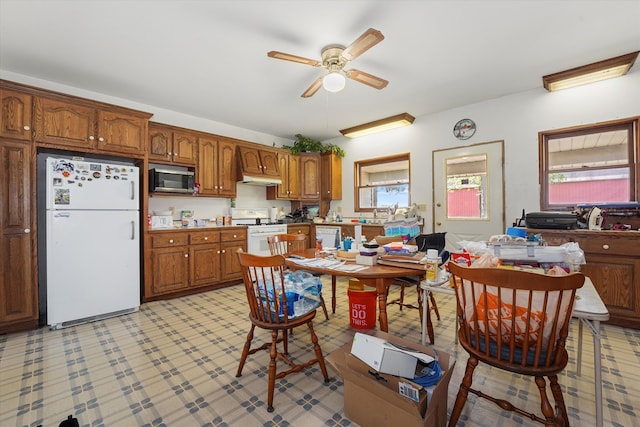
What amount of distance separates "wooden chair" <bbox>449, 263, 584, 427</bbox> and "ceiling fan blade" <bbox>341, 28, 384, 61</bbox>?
1.67m

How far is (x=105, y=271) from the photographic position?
9.60 ft

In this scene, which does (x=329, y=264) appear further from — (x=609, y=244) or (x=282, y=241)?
(x=609, y=244)

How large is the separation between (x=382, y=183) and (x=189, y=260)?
11.5 ft

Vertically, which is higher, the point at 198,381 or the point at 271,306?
the point at 271,306

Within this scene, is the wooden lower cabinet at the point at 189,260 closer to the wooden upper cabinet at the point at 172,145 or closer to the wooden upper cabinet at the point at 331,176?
the wooden upper cabinet at the point at 172,145

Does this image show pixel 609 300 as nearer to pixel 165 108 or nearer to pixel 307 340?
pixel 307 340

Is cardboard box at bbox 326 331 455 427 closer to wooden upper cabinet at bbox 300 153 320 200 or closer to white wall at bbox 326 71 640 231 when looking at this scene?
white wall at bbox 326 71 640 231

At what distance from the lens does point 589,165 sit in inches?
126

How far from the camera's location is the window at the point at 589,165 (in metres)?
2.98

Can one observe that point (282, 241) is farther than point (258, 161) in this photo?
No

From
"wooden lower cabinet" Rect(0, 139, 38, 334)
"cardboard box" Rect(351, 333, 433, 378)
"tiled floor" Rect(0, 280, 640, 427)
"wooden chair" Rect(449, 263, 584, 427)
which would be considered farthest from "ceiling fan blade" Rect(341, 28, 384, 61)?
"wooden lower cabinet" Rect(0, 139, 38, 334)

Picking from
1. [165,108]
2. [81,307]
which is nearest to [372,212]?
[165,108]

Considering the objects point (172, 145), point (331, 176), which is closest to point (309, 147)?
point (331, 176)

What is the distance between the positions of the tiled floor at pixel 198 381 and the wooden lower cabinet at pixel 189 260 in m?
0.76
